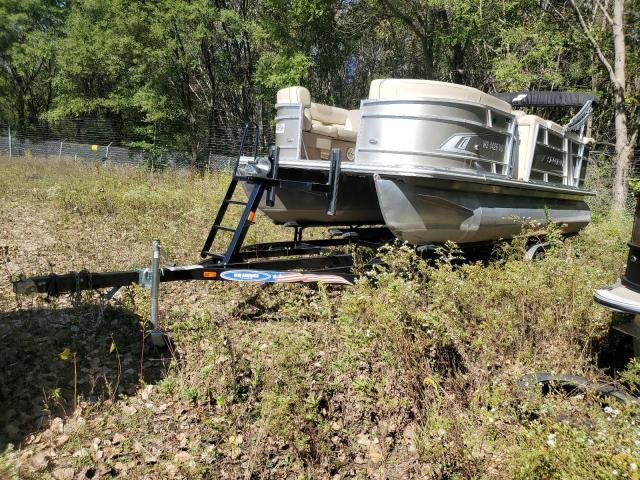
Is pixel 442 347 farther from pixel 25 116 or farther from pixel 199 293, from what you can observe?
pixel 25 116

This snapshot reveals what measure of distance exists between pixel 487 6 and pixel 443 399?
1531cm

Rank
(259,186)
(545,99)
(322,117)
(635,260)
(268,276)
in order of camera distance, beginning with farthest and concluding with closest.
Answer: (545,99), (322,117), (259,186), (268,276), (635,260)

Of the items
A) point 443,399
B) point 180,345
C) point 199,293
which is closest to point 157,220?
point 199,293

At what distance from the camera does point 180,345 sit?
3736 mm

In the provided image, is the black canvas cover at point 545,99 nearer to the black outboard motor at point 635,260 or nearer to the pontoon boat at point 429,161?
the pontoon boat at point 429,161

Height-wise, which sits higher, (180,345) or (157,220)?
(157,220)

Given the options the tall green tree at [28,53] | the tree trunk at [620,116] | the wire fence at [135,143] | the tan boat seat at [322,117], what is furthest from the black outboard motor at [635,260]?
the tall green tree at [28,53]

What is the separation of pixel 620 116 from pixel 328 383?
42.4 ft

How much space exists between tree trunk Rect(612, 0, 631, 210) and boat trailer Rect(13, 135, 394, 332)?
32.3ft

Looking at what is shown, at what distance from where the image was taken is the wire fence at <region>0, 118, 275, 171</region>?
2028 centimetres

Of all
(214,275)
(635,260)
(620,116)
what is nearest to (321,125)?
(214,275)

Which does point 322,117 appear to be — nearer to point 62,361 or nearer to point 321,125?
point 321,125

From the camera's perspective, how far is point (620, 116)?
12.6 metres

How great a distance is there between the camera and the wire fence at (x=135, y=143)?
66.5 ft
